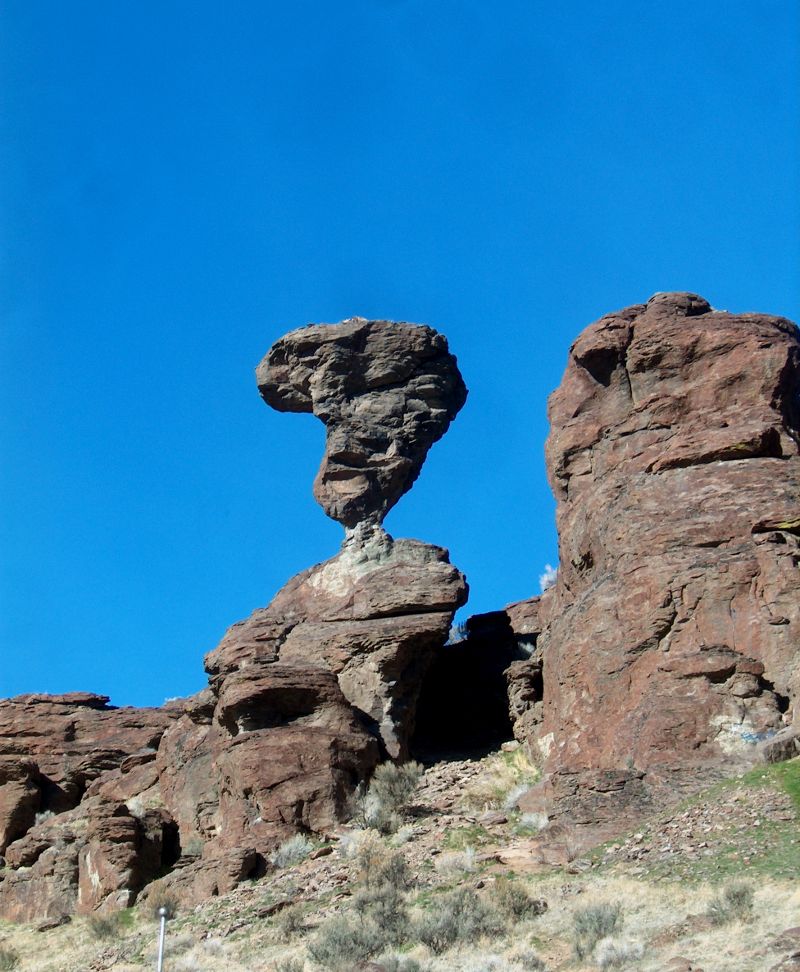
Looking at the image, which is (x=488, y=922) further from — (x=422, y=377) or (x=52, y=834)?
(x=422, y=377)

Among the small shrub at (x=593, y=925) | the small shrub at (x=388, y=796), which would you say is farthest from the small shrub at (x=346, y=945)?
the small shrub at (x=388, y=796)

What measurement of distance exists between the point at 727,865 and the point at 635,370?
57.2 feet

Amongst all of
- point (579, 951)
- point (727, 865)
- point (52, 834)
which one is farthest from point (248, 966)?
point (52, 834)

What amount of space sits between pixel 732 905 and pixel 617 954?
2192mm

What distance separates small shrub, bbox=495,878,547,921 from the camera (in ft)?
93.8

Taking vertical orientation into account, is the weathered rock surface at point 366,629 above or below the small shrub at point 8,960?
above

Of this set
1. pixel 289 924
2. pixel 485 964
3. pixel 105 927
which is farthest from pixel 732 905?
pixel 105 927

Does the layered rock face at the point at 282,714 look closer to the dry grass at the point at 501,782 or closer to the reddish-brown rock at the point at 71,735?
the reddish-brown rock at the point at 71,735

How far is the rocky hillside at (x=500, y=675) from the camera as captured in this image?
34500 mm

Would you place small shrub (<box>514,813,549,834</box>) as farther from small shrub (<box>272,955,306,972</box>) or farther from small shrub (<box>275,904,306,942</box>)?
small shrub (<box>272,955,306,972</box>)

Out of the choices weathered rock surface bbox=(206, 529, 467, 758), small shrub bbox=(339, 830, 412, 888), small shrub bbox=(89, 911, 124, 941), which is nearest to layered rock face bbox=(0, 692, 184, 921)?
small shrub bbox=(89, 911, 124, 941)

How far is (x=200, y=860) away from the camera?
38.9 m

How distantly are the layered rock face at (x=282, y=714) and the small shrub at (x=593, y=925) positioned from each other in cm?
1186

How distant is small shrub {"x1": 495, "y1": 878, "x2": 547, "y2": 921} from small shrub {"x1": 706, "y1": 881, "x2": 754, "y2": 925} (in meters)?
3.79
